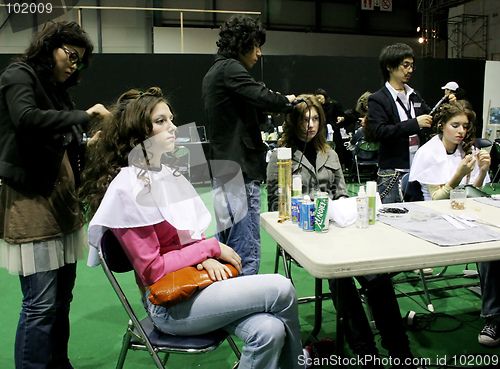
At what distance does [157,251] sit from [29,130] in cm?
61

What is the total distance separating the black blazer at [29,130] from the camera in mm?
1434

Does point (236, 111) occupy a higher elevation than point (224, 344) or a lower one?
higher

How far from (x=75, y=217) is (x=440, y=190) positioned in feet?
6.05

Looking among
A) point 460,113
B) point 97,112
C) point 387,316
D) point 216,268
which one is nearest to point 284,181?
point 216,268

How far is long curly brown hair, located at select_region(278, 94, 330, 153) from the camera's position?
2.35m

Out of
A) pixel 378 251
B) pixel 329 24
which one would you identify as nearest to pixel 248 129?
pixel 378 251

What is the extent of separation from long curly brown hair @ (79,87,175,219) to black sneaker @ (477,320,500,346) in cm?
179

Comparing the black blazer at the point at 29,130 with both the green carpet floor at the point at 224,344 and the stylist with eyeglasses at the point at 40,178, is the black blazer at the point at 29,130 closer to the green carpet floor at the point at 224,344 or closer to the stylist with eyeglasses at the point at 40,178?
the stylist with eyeglasses at the point at 40,178

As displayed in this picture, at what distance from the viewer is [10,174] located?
4.87 ft

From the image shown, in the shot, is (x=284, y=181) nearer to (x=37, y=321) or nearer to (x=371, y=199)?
(x=371, y=199)

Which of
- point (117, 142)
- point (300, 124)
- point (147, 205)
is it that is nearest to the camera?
point (147, 205)

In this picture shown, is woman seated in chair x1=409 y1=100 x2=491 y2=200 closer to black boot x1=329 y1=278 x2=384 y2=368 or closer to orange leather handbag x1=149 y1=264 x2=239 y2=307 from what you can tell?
black boot x1=329 y1=278 x2=384 y2=368

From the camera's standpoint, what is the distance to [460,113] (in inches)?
98.0

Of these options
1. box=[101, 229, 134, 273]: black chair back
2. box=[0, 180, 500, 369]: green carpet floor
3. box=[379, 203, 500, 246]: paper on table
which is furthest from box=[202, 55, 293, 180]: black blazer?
box=[101, 229, 134, 273]: black chair back
